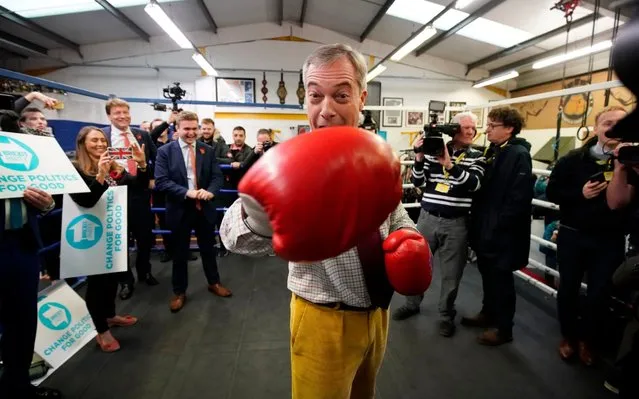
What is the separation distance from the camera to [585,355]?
2006 mm

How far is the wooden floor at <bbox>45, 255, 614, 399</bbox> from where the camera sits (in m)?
1.78

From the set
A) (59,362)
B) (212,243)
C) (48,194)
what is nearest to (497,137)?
(212,243)

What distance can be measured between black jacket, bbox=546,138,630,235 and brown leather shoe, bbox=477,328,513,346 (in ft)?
2.96

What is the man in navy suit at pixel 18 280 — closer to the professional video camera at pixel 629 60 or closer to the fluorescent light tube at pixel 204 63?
the professional video camera at pixel 629 60

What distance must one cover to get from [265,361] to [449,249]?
1532mm

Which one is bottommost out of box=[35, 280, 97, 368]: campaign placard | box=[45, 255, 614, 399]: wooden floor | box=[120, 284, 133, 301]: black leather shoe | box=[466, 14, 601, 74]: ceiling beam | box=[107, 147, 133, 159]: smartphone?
box=[45, 255, 614, 399]: wooden floor

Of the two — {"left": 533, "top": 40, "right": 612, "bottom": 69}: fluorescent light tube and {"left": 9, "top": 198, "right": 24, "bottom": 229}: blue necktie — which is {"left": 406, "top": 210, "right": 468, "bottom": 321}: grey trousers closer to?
{"left": 9, "top": 198, "right": 24, "bottom": 229}: blue necktie

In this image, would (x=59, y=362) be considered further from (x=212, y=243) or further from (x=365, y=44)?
(x=365, y=44)

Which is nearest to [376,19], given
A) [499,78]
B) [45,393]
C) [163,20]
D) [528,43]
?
[528,43]

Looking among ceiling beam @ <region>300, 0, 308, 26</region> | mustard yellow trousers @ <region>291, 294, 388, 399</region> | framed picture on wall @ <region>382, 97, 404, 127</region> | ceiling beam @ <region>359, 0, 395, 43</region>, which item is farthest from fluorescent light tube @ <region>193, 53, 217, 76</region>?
mustard yellow trousers @ <region>291, 294, 388, 399</region>

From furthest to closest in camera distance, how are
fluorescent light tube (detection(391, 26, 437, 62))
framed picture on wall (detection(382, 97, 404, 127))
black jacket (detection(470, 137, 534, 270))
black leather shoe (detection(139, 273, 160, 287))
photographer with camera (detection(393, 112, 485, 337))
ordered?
framed picture on wall (detection(382, 97, 404, 127)) → fluorescent light tube (detection(391, 26, 437, 62)) → black leather shoe (detection(139, 273, 160, 287)) → photographer with camera (detection(393, 112, 485, 337)) → black jacket (detection(470, 137, 534, 270))

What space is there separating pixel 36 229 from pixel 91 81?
332 inches

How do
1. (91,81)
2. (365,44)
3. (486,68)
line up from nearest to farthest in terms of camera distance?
(91,81) → (365,44) → (486,68)

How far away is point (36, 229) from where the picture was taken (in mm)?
1540
